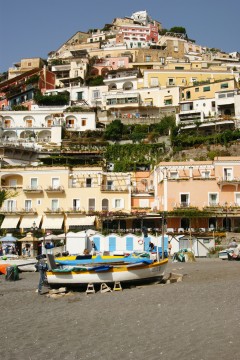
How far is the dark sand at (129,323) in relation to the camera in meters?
10.6

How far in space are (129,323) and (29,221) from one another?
1270 inches

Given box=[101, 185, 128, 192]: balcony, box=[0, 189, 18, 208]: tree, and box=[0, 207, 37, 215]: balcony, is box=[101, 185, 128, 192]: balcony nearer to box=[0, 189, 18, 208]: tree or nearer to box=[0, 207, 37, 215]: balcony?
box=[0, 207, 37, 215]: balcony

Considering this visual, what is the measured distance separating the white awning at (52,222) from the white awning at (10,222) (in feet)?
8.72

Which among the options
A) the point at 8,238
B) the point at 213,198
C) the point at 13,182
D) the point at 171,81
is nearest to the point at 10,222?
the point at 8,238

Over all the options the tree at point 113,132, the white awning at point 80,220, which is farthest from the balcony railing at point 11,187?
the tree at point 113,132

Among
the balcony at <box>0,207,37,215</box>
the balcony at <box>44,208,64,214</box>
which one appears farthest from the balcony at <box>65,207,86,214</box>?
the balcony at <box>0,207,37,215</box>

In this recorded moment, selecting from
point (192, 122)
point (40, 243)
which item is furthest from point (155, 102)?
point (40, 243)

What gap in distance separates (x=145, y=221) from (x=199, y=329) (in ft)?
107

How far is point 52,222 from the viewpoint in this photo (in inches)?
1737

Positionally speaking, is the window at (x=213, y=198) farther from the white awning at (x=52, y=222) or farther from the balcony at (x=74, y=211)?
the white awning at (x=52, y=222)

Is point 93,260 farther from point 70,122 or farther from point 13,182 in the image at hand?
point 70,122

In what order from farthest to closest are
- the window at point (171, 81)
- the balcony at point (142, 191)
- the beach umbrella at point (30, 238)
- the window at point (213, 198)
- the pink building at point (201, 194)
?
the window at point (171, 81) < the balcony at point (142, 191) < the window at point (213, 198) < the pink building at point (201, 194) < the beach umbrella at point (30, 238)

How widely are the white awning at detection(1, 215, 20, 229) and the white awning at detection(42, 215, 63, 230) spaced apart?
266cm

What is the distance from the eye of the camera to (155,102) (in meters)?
73.4
